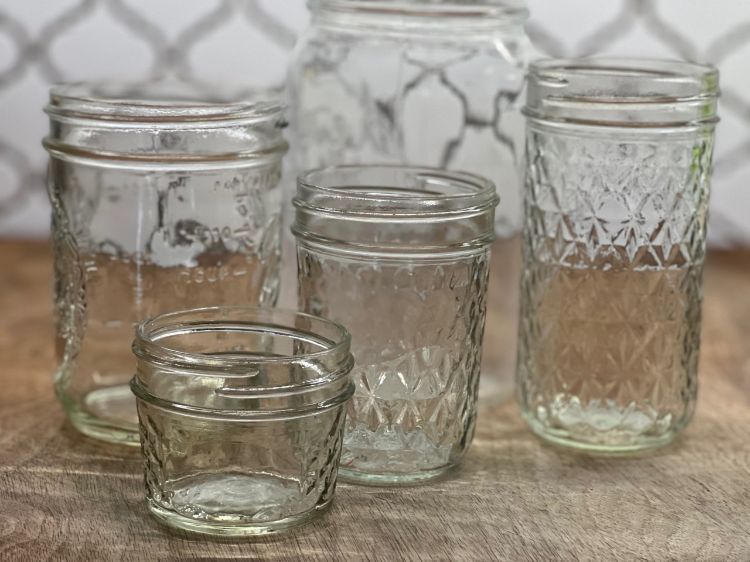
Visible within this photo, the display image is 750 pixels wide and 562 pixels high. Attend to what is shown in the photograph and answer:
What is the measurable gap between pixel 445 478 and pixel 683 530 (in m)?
0.18

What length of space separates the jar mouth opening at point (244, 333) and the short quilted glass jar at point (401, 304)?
4 cm

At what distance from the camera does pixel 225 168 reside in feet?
3.18

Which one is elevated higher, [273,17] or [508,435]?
[273,17]

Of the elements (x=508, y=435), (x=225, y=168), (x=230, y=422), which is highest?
(x=225, y=168)

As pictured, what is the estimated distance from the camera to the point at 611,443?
989mm

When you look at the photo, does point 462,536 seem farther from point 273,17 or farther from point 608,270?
point 273,17

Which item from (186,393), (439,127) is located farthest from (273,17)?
(186,393)

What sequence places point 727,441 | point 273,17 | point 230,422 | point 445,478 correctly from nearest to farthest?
point 230,422 → point 445,478 → point 727,441 → point 273,17

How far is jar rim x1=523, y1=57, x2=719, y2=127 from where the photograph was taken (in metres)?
0.94

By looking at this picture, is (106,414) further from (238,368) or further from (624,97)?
(624,97)

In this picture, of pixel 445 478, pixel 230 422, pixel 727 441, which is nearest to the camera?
pixel 230 422

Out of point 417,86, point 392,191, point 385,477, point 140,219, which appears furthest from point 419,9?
point 385,477

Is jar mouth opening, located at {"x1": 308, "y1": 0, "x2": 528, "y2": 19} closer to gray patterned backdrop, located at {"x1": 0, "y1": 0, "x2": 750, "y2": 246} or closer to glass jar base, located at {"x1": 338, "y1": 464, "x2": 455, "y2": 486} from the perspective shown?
glass jar base, located at {"x1": 338, "y1": 464, "x2": 455, "y2": 486}

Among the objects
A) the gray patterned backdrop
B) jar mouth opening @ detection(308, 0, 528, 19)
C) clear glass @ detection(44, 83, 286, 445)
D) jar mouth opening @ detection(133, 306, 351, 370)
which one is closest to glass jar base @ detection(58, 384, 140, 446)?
clear glass @ detection(44, 83, 286, 445)
